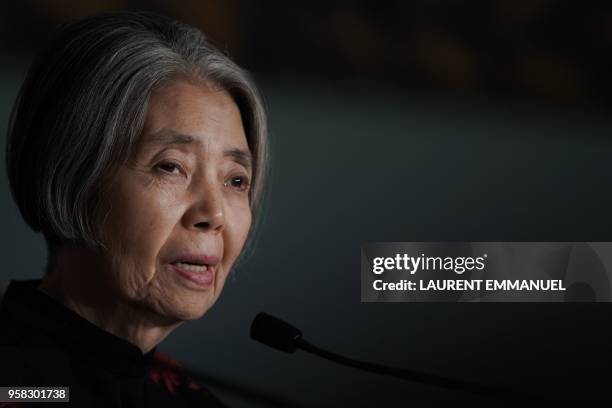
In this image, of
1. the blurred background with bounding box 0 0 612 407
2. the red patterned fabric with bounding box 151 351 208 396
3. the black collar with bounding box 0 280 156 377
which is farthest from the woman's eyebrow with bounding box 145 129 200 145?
the blurred background with bounding box 0 0 612 407

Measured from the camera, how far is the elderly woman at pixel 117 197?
1.22 m

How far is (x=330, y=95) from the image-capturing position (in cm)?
175

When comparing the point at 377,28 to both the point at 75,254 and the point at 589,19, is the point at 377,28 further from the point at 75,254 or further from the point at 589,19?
the point at 75,254

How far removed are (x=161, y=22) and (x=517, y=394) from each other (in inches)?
29.3

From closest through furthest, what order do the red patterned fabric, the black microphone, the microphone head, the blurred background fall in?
the black microphone < the microphone head < the red patterned fabric < the blurred background

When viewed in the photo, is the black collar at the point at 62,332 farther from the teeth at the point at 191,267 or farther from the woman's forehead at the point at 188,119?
the woman's forehead at the point at 188,119

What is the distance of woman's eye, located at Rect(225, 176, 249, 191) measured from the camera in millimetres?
1314

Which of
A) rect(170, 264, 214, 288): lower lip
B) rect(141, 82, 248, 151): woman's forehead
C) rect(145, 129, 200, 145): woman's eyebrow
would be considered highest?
rect(141, 82, 248, 151): woman's forehead

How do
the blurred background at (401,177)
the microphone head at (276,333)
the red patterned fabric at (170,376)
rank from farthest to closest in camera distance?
the blurred background at (401,177), the red patterned fabric at (170,376), the microphone head at (276,333)

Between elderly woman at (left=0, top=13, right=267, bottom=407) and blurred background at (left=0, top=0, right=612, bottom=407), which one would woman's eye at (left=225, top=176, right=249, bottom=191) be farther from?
blurred background at (left=0, top=0, right=612, bottom=407)

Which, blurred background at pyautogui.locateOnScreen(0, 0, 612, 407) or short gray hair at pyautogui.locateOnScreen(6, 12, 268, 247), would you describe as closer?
short gray hair at pyautogui.locateOnScreen(6, 12, 268, 247)

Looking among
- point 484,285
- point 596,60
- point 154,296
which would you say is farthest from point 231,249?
point 596,60

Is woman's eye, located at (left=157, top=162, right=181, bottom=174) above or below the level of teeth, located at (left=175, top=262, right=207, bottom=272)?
above

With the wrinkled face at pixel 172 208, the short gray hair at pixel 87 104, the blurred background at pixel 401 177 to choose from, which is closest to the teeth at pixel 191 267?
the wrinkled face at pixel 172 208
